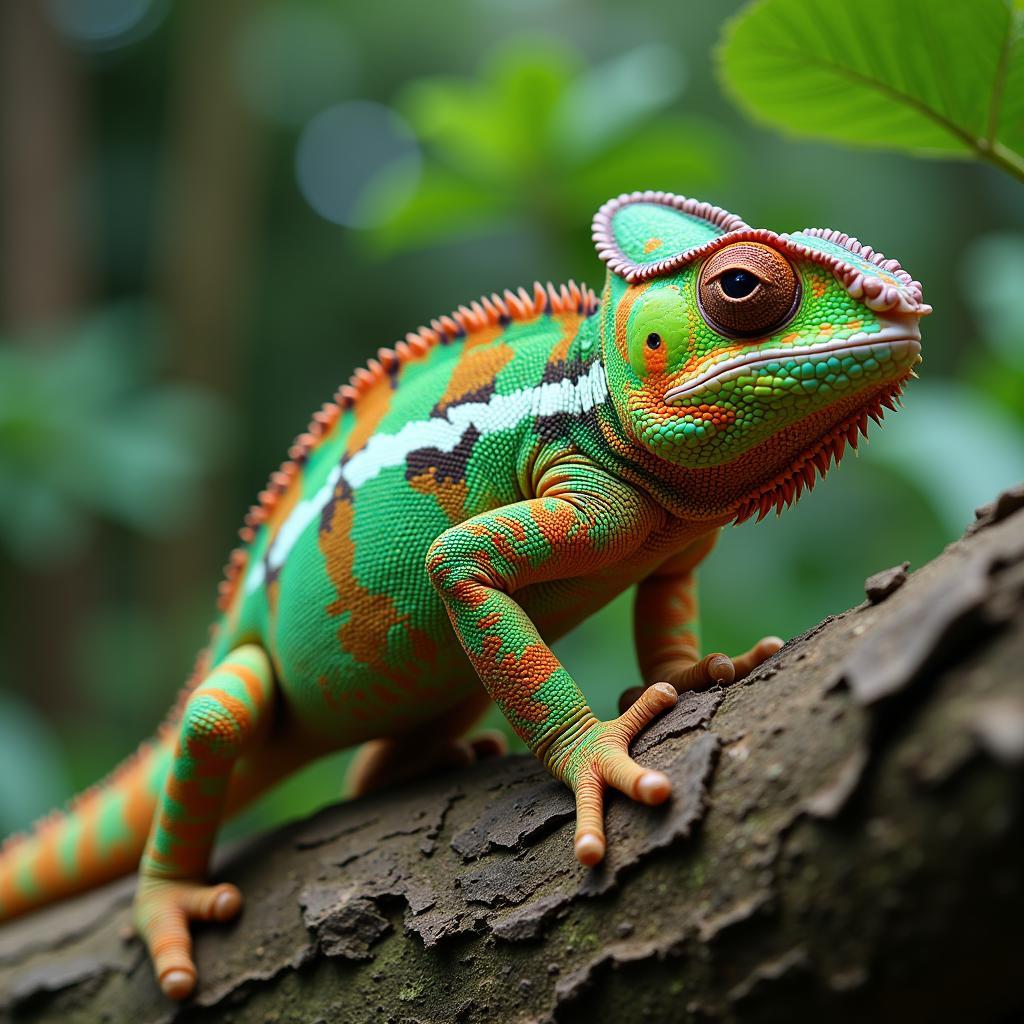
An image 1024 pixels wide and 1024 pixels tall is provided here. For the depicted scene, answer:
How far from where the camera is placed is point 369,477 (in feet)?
7.45

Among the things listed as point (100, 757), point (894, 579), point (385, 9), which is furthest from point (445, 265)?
point (894, 579)

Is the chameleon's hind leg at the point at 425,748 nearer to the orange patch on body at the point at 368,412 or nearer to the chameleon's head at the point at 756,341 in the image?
the orange patch on body at the point at 368,412

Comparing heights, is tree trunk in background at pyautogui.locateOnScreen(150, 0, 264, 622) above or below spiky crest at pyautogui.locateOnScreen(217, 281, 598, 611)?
above

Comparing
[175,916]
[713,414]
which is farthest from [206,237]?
[713,414]

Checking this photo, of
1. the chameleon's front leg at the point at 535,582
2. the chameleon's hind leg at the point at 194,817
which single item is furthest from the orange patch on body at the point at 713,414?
the chameleon's hind leg at the point at 194,817

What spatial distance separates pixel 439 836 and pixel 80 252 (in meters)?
7.16

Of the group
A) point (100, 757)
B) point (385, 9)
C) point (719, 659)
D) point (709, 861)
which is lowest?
point (709, 861)

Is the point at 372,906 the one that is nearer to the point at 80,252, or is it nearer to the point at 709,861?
the point at 709,861

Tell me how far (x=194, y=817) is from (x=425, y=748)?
58cm

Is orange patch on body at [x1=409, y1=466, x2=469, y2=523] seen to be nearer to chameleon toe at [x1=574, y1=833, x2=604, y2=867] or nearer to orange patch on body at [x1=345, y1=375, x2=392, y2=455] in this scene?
orange patch on body at [x1=345, y1=375, x2=392, y2=455]

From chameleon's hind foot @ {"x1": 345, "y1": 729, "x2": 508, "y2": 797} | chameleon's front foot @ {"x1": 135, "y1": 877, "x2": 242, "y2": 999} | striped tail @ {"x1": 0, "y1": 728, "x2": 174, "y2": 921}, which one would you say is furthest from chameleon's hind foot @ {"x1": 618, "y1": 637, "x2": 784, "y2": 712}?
striped tail @ {"x1": 0, "y1": 728, "x2": 174, "y2": 921}

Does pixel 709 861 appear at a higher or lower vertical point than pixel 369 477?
lower

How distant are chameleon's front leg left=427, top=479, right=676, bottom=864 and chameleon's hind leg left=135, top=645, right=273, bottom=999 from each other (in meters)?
0.70

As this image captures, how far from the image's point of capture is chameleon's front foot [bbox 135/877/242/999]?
7.22ft
